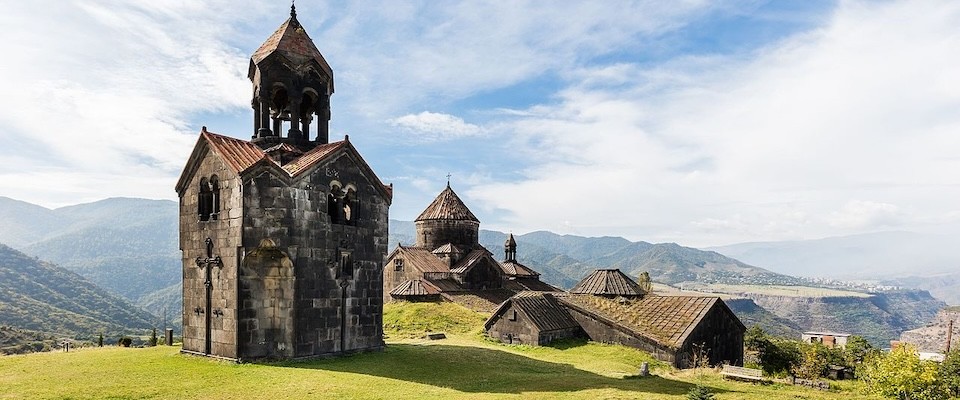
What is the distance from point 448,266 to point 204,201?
2770 cm

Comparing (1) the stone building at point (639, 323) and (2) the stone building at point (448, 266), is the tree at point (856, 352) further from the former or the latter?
(2) the stone building at point (448, 266)

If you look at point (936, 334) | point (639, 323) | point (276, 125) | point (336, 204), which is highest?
point (276, 125)

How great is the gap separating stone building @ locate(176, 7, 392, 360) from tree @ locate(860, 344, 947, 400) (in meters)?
18.1

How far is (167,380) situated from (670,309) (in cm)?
2209

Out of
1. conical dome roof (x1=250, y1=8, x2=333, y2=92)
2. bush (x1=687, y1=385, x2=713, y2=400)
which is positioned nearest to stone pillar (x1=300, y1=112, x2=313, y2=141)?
conical dome roof (x1=250, y1=8, x2=333, y2=92)

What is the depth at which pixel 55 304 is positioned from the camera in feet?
475

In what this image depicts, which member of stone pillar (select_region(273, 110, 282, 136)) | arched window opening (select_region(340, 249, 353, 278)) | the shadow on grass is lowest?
the shadow on grass

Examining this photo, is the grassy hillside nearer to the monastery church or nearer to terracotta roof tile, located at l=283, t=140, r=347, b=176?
the monastery church

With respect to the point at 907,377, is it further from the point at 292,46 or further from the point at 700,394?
the point at 292,46

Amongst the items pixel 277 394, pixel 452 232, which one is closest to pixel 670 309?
pixel 277 394

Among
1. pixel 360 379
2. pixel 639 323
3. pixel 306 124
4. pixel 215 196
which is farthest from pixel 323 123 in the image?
pixel 639 323

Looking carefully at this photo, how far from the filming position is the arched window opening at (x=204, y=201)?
69.0 ft

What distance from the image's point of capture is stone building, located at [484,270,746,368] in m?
25.0

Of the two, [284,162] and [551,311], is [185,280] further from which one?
[551,311]
